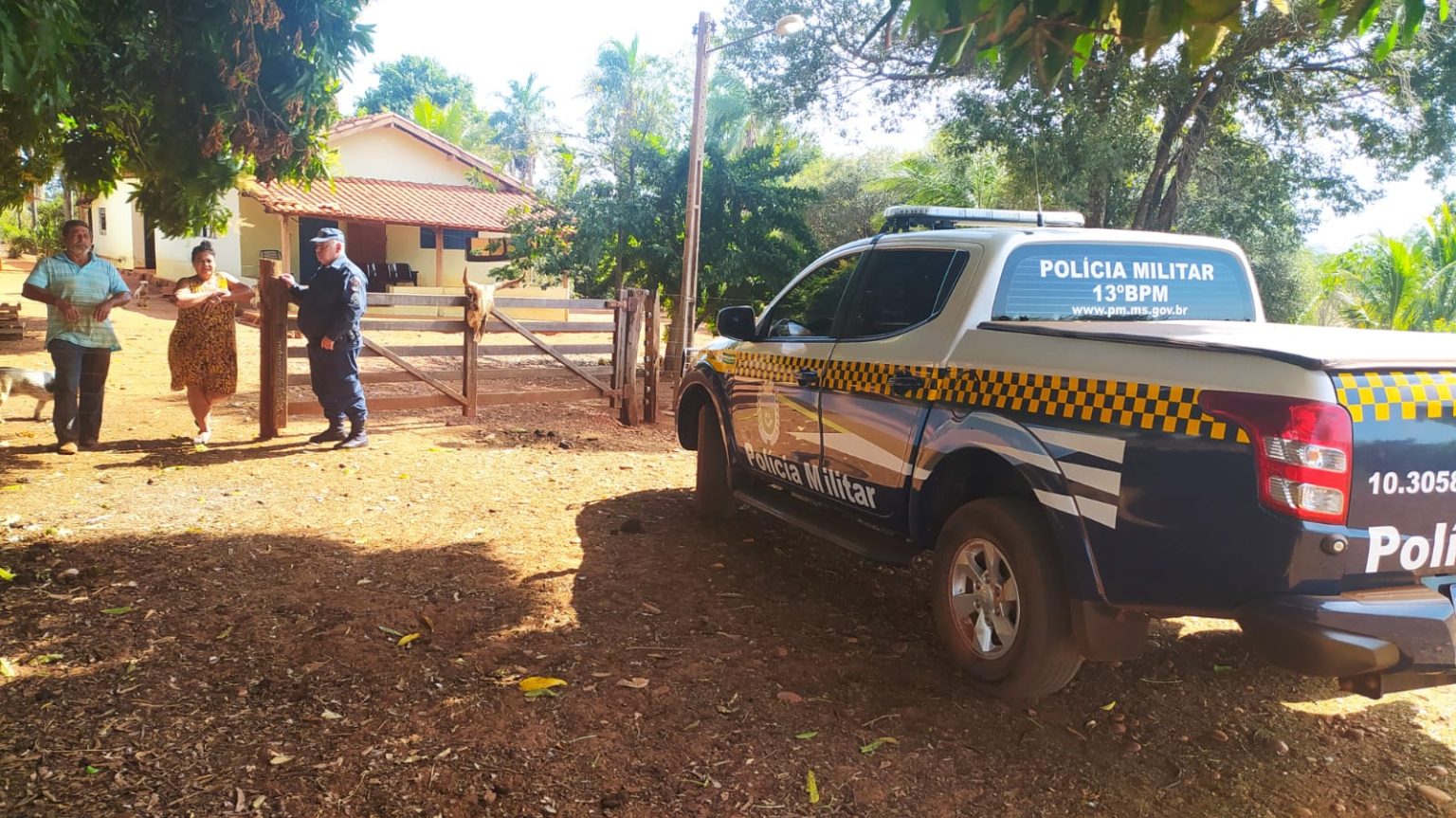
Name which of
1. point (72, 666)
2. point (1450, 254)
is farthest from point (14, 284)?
point (1450, 254)

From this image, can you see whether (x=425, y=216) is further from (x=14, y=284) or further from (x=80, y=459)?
(x=80, y=459)

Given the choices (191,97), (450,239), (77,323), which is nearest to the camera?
(77,323)

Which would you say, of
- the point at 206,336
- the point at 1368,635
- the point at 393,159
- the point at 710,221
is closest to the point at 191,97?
the point at 206,336

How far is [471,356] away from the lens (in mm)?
10008

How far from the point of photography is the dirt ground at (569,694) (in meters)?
3.13

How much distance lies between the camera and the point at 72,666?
3.85 metres

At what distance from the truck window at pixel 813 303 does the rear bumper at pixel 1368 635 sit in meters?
2.70

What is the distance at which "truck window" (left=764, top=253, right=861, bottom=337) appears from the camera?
5164 mm

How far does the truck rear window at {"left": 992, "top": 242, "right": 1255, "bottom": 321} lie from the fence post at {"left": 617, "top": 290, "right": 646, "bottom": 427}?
6.95 m

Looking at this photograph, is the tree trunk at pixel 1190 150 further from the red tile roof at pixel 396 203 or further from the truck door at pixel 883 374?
the red tile roof at pixel 396 203

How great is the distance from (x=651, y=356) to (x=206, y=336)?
4.62 meters

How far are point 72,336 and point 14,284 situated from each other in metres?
21.8

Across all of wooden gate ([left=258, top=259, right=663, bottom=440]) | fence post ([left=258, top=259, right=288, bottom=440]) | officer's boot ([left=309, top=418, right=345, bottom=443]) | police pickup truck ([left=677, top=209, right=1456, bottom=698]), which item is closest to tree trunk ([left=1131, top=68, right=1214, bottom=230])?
wooden gate ([left=258, top=259, right=663, bottom=440])

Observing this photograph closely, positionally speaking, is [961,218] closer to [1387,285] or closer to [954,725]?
[954,725]
